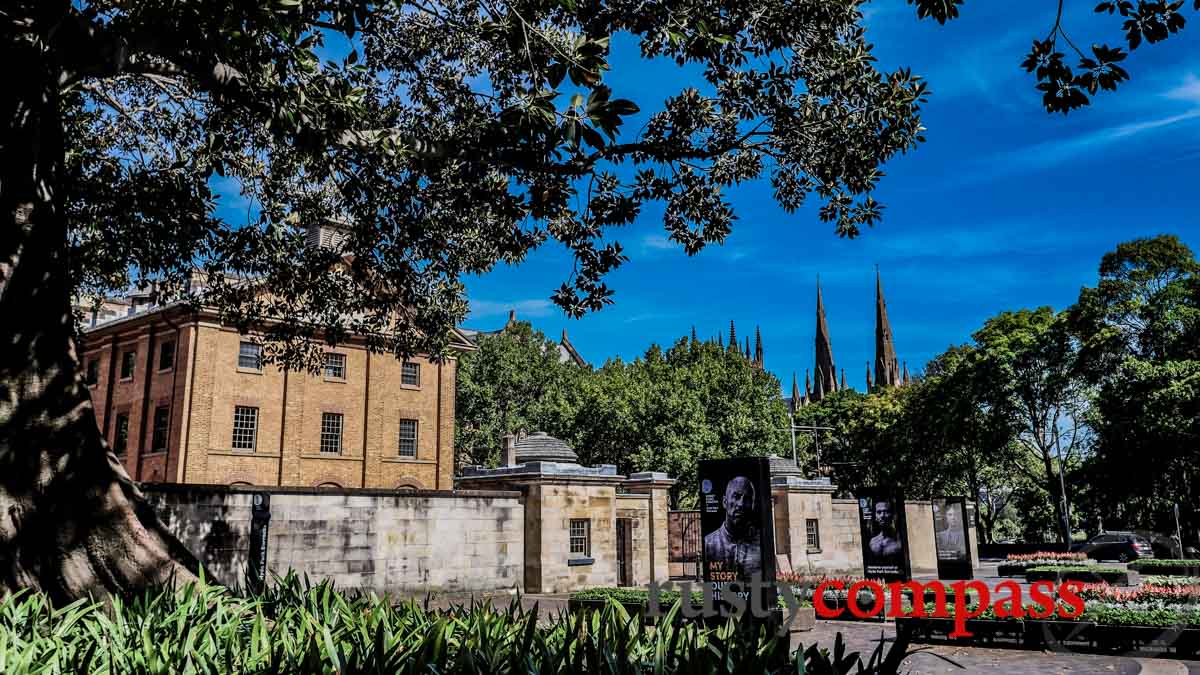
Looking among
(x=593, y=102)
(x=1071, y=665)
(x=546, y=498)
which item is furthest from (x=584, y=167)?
(x=546, y=498)

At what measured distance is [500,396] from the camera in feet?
171

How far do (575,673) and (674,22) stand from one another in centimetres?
706

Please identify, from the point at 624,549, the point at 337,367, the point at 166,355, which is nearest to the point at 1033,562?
the point at 624,549

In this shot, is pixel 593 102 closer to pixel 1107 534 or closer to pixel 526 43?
pixel 526 43

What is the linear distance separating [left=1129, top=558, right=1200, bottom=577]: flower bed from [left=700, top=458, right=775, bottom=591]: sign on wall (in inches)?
865

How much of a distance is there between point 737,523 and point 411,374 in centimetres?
2935

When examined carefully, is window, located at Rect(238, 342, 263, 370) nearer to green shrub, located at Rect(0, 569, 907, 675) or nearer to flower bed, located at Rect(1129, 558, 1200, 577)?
green shrub, located at Rect(0, 569, 907, 675)

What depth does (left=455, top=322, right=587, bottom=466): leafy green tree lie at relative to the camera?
50.9 metres

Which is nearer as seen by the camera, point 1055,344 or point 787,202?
point 787,202

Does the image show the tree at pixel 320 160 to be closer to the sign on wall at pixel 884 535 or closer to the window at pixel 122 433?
the sign on wall at pixel 884 535

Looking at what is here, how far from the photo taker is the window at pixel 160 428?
35.7 meters

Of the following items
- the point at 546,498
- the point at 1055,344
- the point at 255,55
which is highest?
the point at 1055,344

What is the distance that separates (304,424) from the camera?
123ft

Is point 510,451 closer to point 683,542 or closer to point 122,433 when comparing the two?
point 683,542
